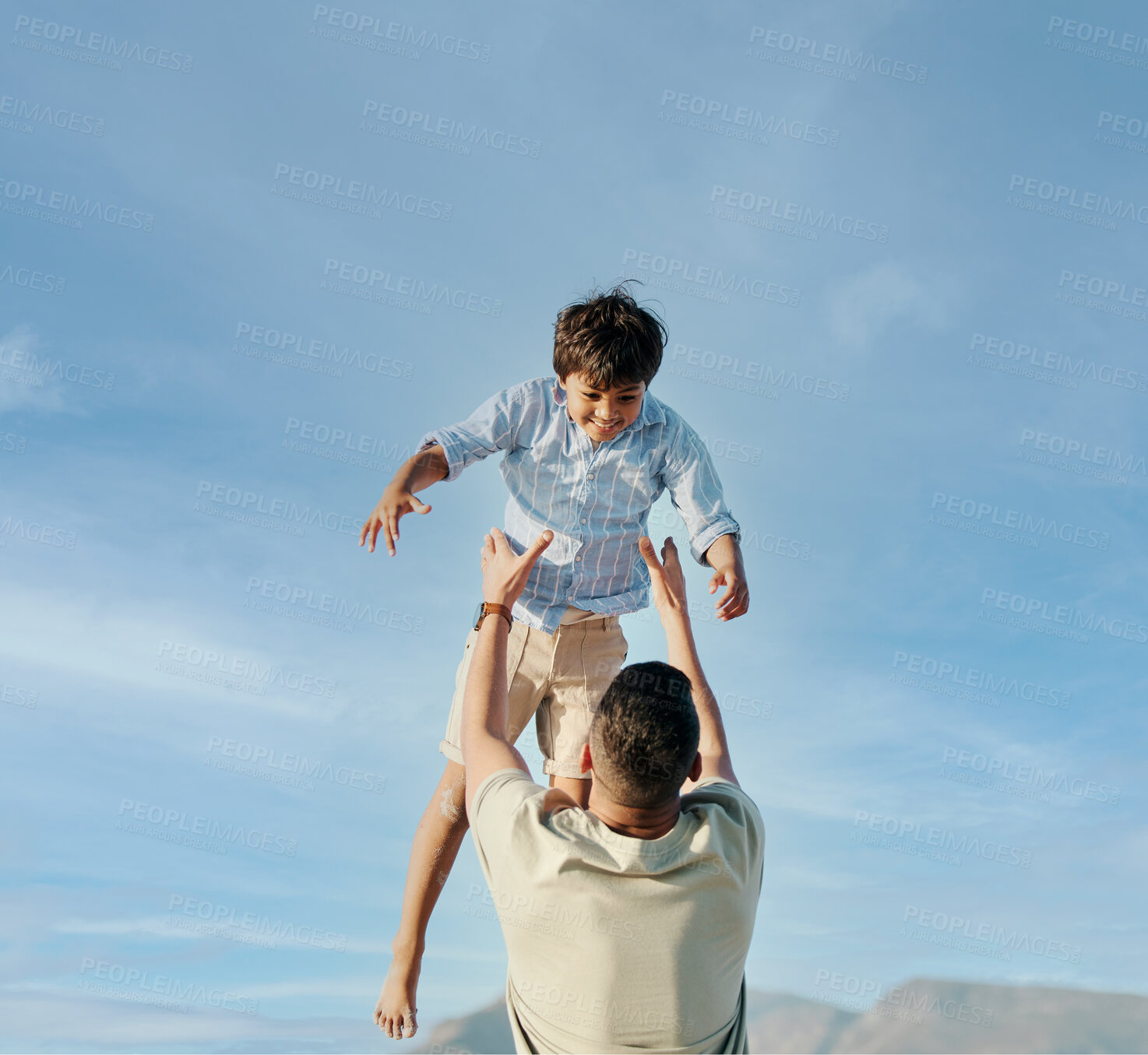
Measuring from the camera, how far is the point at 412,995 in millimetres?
3668

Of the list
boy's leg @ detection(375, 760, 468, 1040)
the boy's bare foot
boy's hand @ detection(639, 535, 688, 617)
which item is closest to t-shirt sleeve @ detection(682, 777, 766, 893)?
boy's hand @ detection(639, 535, 688, 617)

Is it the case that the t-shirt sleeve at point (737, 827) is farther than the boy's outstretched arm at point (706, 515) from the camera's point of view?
No

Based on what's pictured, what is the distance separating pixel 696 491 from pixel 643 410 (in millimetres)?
377

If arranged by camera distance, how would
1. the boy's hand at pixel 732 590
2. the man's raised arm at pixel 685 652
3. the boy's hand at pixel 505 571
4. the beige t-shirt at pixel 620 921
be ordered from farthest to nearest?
1. the boy's hand at pixel 732 590
2. the boy's hand at pixel 505 571
3. the man's raised arm at pixel 685 652
4. the beige t-shirt at pixel 620 921

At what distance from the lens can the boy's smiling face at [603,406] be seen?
3.46 m

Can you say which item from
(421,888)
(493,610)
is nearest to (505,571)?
(493,610)

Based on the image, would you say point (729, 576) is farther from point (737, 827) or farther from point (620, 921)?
point (620, 921)

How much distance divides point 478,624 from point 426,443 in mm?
988

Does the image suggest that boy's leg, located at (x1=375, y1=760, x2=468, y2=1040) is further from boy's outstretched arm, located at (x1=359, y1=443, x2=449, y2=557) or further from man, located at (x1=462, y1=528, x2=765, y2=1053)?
man, located at (x1=462, y1=528, x2=765, y2=1053)

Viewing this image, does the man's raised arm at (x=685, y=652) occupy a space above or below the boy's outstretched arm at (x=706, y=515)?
below

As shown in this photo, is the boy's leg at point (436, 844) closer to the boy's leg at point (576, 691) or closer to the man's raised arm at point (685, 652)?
the boy's leg at point (576, 691)

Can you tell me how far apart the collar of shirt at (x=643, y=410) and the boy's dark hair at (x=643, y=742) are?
1.65m

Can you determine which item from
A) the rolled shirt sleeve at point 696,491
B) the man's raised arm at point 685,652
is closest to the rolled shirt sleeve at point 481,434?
the rolled shirt sleeve at point 696,491

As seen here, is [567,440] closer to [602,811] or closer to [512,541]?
[512,541]
